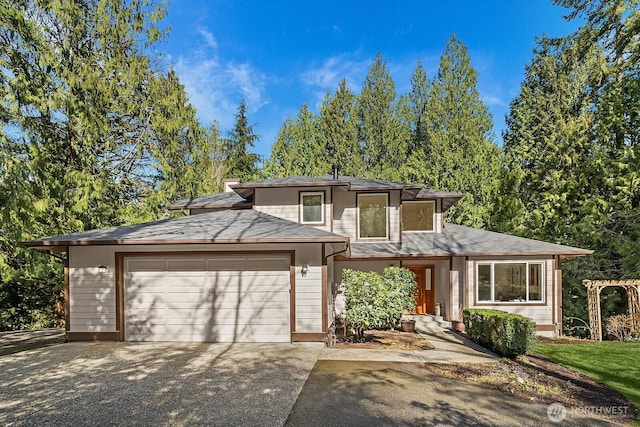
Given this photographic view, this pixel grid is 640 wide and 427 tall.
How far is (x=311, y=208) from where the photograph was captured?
11523 millimetres

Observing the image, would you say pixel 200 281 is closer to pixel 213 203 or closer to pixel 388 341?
pixel 388 341

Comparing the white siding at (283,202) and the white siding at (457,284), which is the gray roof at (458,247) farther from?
the white siding at (283,202)

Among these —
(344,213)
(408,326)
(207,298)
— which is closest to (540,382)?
(408,326)

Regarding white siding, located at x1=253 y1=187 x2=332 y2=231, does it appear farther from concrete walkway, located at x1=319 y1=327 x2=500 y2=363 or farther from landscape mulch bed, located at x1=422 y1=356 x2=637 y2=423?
landscape mulch bed, located at x1=422 y1=356 x2=637 y2=423

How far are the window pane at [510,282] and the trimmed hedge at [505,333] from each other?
2951 mm

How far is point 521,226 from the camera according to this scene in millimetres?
16656

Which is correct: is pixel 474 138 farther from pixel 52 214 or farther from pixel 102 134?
pixel 52 214

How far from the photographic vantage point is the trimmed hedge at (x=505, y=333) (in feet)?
23.1

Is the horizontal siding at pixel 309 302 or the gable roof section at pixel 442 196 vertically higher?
the gable roof section at pixel 442 196

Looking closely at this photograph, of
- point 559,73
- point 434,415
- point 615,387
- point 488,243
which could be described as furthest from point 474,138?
point 434,415

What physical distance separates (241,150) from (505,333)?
82.8 ft

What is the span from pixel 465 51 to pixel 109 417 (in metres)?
26.5

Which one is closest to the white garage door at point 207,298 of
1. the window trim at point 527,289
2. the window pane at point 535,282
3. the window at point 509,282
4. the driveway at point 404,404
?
the driveway at point 404,404

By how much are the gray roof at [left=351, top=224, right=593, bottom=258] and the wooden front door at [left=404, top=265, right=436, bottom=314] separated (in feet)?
4.71
